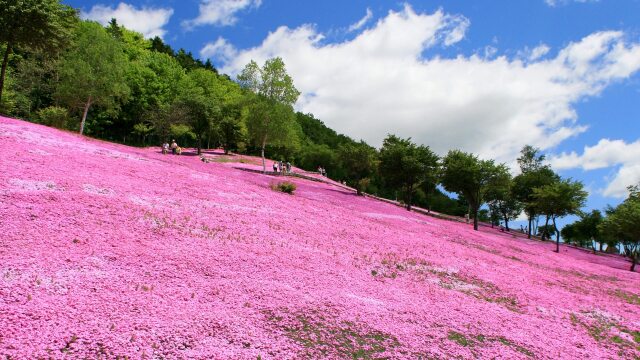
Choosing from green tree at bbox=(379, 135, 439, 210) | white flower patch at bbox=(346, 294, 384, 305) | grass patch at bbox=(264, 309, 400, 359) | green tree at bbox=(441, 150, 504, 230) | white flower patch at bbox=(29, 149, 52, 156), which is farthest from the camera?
green tree at bbox=(379, 135, 439, 210)

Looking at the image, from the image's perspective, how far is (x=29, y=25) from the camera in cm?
3850

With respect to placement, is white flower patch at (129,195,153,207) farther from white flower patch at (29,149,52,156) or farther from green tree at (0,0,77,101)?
green tree at (0,0,77,101)

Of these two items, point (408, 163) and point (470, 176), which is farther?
point (408, 163)

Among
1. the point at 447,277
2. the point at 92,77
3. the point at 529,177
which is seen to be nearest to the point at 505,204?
the point at 529,177

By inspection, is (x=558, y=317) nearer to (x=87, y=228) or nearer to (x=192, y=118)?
(x=87, y=228)

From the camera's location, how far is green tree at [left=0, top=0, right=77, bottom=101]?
3719 centimetres

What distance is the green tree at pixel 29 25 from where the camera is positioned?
37.2m

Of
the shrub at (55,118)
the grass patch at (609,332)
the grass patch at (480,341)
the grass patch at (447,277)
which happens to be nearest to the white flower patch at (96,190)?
the grass patch at (447,277)

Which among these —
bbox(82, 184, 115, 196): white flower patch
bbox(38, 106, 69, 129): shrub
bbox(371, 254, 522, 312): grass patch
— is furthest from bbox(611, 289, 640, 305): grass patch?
bbox(38, 106, 69, 129): shrub

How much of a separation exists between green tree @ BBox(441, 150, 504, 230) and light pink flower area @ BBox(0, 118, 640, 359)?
31.1 metres

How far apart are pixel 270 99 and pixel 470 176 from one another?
33.7 m

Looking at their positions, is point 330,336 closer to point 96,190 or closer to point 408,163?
point 96,190

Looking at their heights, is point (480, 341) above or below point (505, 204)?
below

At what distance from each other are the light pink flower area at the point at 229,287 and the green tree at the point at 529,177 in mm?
68575
